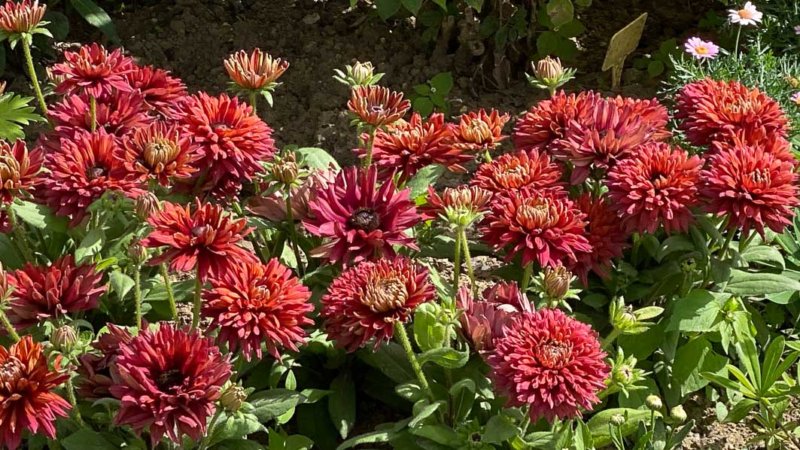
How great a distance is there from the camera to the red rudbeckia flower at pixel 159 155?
1.64 meters

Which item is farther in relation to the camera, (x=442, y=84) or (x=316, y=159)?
(x=442, y=84)

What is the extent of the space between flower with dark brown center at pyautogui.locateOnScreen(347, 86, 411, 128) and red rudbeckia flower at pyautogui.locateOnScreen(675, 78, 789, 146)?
1.76 feet

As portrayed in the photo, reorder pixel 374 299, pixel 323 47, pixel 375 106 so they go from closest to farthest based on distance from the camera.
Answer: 1. pixel 374 299
2. pixel 375 106
3. pixel 323 47

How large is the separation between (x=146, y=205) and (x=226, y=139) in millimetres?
217

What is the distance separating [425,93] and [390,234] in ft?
4.39

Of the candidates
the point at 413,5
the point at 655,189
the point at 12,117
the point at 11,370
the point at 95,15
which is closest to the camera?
the point at 11,370

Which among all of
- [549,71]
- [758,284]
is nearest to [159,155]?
[549,71]

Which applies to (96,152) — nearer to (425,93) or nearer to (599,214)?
(599,214)

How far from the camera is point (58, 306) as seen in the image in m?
1.60

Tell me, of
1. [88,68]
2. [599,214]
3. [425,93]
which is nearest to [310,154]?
[88,68]

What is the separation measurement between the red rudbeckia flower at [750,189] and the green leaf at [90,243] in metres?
0.97

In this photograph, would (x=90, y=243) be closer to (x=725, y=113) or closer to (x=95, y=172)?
(x=95, y=172)

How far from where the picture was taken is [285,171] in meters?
1.80

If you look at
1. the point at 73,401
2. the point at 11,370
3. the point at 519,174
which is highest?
the point at 519,174
